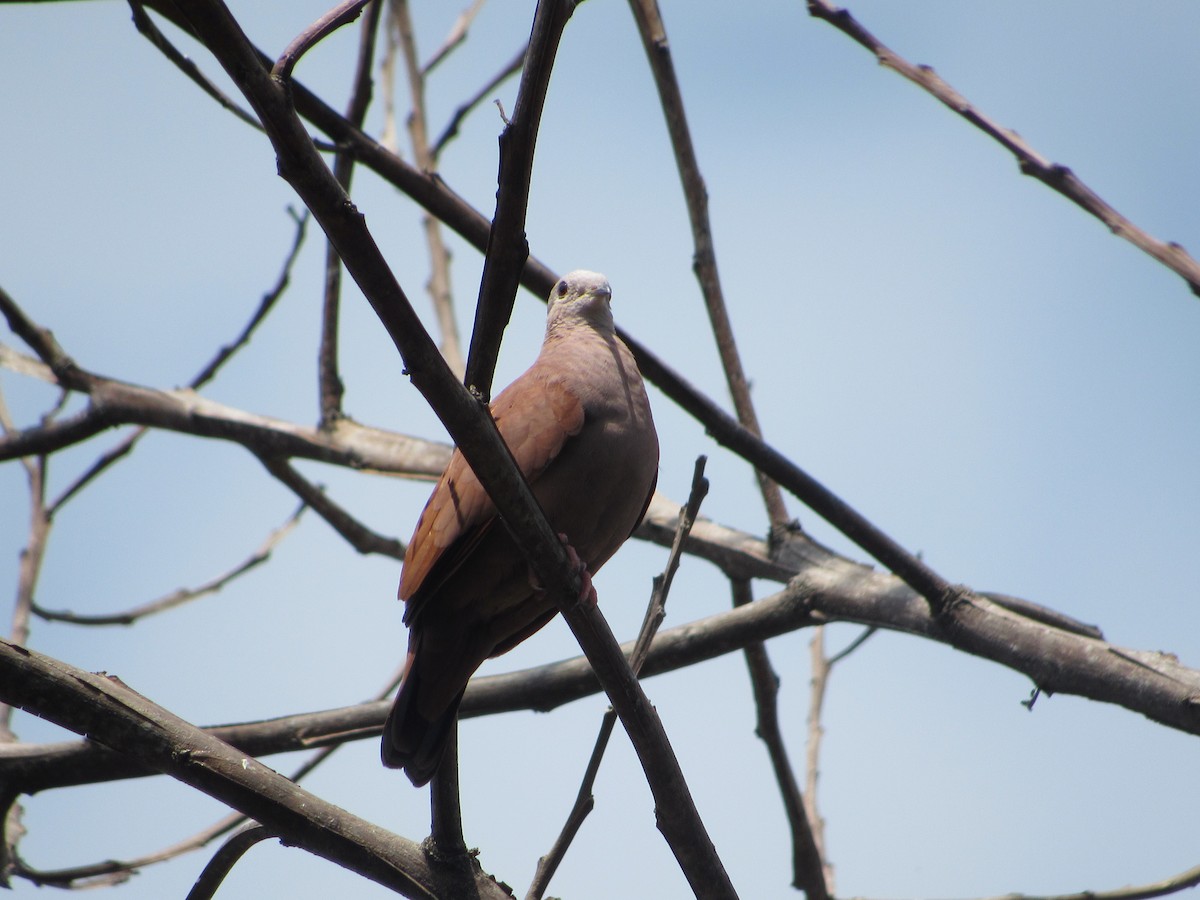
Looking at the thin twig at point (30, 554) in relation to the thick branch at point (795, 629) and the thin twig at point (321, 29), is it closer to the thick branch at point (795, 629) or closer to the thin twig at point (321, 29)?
the thick branch at point (795, 629)

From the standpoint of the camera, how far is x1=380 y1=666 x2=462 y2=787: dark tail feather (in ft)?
10.1

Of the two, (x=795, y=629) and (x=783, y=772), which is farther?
(x=783, y=772)

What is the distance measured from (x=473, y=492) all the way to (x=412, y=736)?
73cm

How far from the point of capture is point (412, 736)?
3156mm

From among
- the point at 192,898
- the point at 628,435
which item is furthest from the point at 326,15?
the point at 192,898

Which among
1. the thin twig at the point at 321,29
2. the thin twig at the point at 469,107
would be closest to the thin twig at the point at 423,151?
the thin twig at the point at 469,107

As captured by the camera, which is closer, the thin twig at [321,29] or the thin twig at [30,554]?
the thin twig at [321,29]

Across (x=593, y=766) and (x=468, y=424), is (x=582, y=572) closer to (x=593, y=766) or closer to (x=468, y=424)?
(x=593, y=766)

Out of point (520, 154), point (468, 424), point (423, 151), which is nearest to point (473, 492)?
point (468, 424)

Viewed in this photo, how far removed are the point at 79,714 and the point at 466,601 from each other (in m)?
1.30

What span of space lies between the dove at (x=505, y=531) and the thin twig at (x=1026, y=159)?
3.99 feet

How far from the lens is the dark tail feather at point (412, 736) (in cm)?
306

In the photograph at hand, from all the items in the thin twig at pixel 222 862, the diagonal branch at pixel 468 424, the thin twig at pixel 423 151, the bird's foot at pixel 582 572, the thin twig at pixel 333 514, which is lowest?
the thin twig at pixel 222 862

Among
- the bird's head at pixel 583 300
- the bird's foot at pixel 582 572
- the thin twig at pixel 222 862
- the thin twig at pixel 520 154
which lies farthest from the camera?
the bird's head at pixel 583 300
